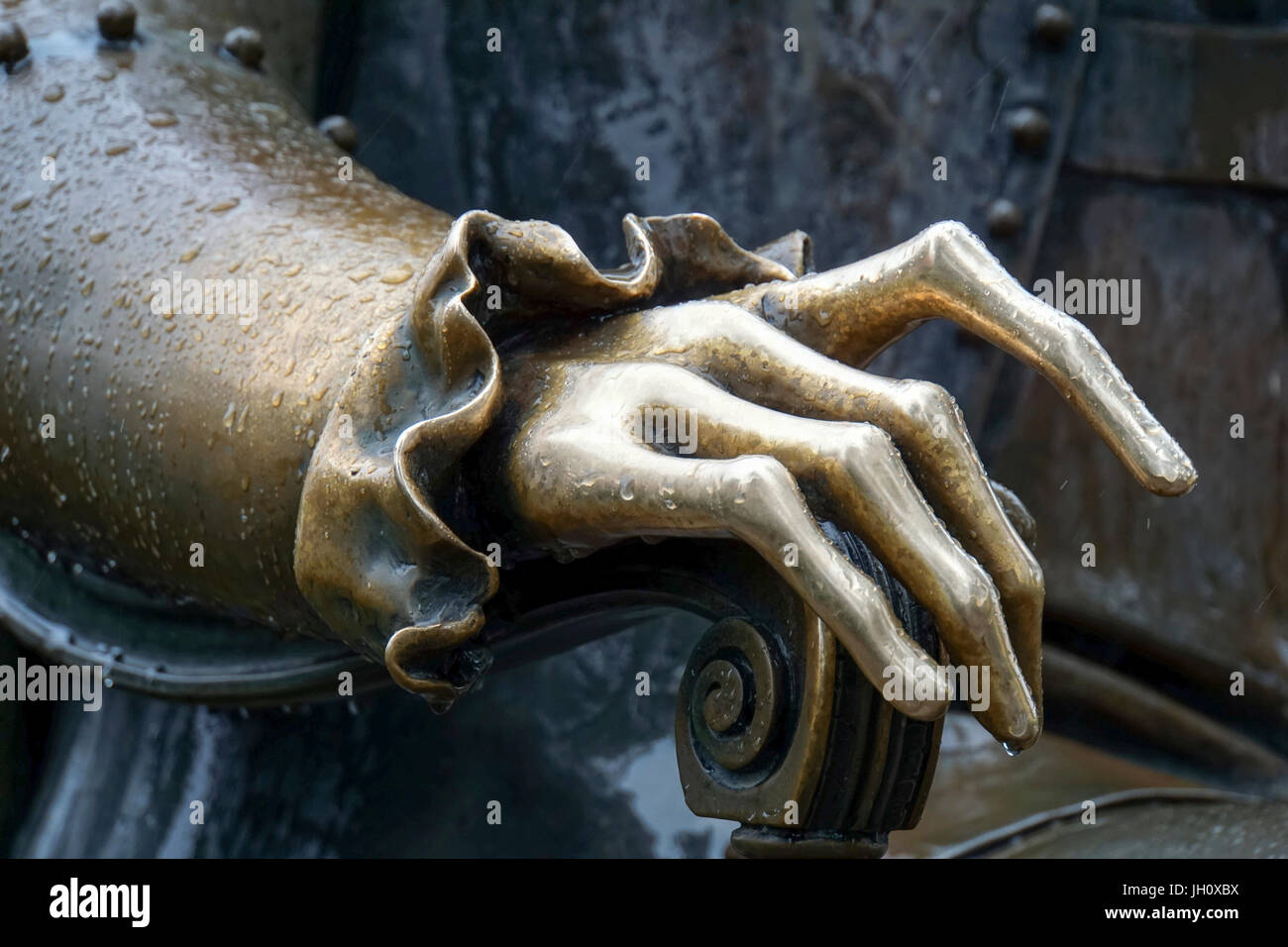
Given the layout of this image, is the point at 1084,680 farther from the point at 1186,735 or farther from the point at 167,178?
the point at 167,178

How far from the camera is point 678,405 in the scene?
0.85 metres

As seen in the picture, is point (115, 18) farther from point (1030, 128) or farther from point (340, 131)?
point (1030, 128)

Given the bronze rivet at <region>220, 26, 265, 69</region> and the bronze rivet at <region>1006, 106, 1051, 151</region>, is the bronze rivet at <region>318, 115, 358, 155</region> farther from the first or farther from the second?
the bronze rivet at <region>1006, 106, 1051, 151</region>

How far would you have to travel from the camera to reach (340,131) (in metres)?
1.38

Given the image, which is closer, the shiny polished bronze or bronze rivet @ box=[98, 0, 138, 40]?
the shiny polished bronze

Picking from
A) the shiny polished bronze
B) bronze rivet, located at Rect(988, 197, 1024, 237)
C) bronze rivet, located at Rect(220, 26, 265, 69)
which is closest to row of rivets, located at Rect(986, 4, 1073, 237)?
bronze rivet, located at Rect(988, 197, 1024, 237)

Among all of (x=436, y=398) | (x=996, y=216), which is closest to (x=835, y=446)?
(x=436, y=398)

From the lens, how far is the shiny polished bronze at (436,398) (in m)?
0.79

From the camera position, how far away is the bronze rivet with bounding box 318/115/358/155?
138cm

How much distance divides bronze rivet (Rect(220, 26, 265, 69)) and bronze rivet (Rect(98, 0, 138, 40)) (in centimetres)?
9

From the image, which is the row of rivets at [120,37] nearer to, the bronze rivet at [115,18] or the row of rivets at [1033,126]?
the bronze rivet at [115,18]

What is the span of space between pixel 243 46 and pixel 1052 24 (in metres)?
0.67

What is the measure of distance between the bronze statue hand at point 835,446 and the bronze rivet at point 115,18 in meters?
0.52

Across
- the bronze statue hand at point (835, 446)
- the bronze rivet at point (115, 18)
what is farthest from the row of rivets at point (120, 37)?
the bronze statue hand at point (835, 446)
